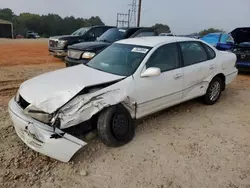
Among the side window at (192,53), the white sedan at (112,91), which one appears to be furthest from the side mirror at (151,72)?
the side window at (192,53)

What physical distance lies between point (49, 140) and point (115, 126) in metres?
0.94

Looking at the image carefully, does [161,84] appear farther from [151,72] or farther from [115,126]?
[115,126]

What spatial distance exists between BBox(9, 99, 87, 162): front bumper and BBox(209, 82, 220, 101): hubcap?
3.38m

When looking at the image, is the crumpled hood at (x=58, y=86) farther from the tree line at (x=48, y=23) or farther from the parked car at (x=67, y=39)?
the tree line at (x=48, y=23)

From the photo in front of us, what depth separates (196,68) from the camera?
15.4 feet

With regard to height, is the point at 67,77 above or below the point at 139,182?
above

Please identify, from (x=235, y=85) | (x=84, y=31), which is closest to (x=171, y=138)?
(x=235, y=85)

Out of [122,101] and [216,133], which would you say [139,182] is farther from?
[216,133]

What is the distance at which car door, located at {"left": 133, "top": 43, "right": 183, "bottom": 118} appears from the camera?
3800mm

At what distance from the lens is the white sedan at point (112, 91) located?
300 cm

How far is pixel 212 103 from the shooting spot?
5383 millimetres

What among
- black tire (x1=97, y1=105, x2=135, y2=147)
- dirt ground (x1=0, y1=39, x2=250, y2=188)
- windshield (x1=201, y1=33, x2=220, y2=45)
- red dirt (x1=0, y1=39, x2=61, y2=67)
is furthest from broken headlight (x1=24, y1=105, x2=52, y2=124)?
windshield (x1=201, y1=33, x2=220, y2=45)

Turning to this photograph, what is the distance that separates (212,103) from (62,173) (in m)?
3.70

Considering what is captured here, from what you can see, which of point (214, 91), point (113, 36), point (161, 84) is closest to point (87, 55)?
point (113, 36)
